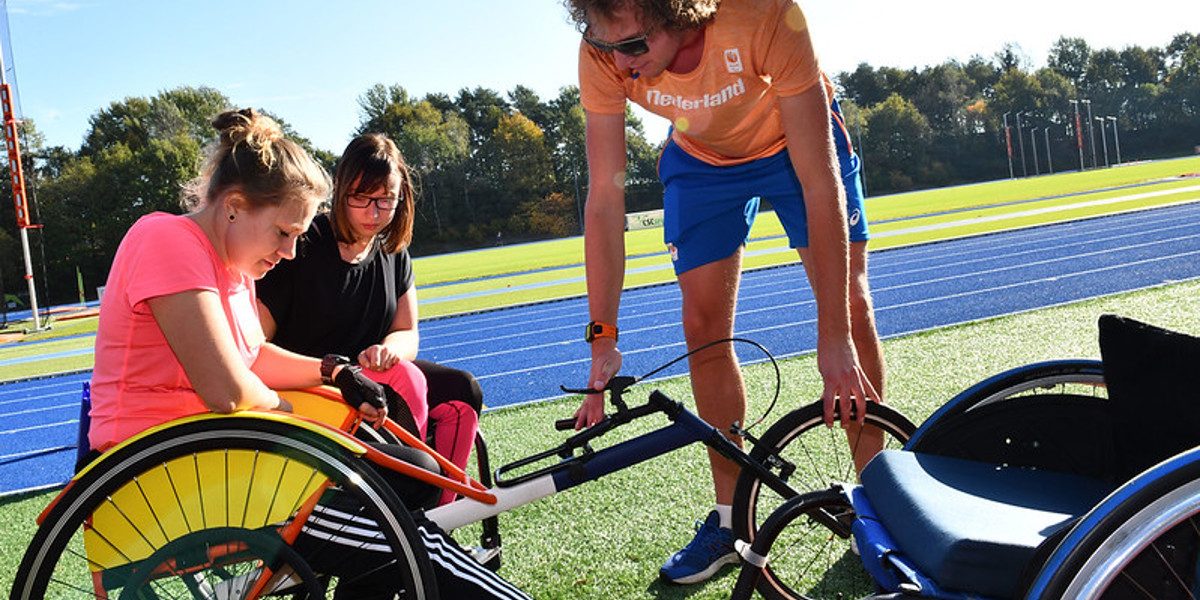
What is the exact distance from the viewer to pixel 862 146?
75000mm

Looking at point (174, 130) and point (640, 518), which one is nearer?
point (640, 518)

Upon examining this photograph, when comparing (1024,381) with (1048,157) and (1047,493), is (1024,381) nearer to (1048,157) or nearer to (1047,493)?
(1047,493)

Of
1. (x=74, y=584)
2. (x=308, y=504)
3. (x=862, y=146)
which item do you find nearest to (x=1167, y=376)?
(x=308, y=504)

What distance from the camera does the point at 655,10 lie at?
2184 mm

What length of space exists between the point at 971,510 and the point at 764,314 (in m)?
7.67

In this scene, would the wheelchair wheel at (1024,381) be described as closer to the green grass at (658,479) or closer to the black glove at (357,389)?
the green grass at (658,479)

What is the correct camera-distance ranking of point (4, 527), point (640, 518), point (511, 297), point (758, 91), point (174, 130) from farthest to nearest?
point (174, 130) → point (511, 297) → point (4, 527) → point (640, 518) → point (758, 91)

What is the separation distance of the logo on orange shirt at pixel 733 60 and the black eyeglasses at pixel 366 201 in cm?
125

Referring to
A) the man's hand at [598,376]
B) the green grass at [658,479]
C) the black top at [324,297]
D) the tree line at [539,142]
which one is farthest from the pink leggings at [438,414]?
the tree line at [539,142]

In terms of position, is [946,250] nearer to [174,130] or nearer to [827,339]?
[827,339]

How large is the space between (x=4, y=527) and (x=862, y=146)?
75.9 meters

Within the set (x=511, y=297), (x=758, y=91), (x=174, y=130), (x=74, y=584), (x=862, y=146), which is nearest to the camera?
(x=74, y=584)

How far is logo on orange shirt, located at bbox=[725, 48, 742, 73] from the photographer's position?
2.51m

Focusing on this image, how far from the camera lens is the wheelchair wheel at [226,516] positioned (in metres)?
1.87
